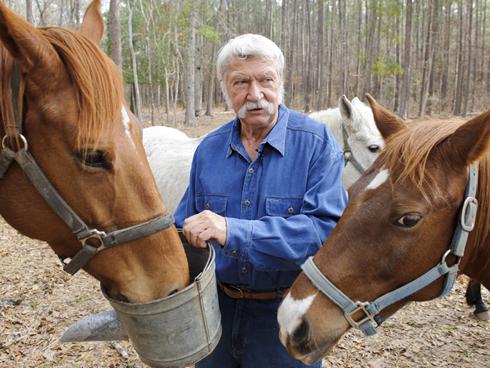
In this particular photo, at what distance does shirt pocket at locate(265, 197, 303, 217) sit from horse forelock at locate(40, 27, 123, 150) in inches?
31.3

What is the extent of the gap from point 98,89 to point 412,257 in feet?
4.45

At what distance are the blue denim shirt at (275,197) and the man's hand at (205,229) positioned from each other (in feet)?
0.10

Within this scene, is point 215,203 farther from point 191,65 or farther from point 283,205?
point 191,65

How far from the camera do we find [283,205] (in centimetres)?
189

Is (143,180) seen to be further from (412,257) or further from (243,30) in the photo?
Result: (243,30)

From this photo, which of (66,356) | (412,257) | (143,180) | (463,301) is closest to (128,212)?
(143,180)

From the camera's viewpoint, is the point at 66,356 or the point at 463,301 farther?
the point at 463,301

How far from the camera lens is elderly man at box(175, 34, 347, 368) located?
1812 mm

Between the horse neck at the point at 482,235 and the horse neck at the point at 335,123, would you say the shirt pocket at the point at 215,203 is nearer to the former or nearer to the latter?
the horse neck at the point at 482,235

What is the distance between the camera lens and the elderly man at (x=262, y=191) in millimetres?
1812

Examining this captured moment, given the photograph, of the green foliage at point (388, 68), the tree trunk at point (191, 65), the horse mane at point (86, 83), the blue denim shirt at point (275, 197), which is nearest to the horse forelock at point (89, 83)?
the horse mane at point (86, 83)

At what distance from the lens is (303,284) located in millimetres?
1637

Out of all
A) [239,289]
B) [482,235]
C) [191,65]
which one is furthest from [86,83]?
[191,65]

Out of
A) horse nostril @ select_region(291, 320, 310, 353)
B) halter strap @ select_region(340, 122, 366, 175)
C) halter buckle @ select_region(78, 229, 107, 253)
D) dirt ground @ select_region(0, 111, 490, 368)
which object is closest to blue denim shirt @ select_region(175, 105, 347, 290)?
horse nostril @ select_region(291, 320, 310, 353)
